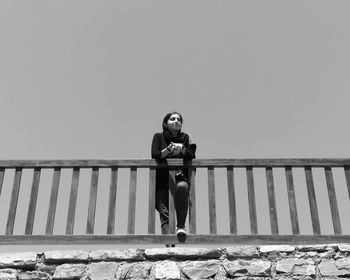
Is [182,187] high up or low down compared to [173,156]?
down

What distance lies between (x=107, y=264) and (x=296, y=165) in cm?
223

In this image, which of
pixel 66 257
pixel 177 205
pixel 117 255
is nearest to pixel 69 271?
pixel 66 257

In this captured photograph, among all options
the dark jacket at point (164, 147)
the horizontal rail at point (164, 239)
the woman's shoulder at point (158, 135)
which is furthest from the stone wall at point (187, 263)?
the woman's shoulder at point (158, 135)

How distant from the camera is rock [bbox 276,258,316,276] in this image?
12.6 ft

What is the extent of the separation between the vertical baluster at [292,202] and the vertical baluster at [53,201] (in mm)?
2472

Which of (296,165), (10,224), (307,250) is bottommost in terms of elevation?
(307,250)

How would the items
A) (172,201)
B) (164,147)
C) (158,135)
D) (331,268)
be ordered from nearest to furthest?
(331,268) → (172,201) → (164,147) → (158,135)

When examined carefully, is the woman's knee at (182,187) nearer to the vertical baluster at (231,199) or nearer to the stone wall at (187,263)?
the vertical baluster at (231,199)

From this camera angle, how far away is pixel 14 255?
399 cm

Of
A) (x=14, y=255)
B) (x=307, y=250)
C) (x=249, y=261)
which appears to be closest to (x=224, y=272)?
(x=249, y=261)

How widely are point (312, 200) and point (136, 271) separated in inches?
77.5

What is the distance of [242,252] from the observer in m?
3.95

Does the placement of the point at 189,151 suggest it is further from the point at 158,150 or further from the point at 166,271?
the point at 166,271

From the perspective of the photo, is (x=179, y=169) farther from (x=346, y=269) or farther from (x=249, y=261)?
(x=346, y=269)
